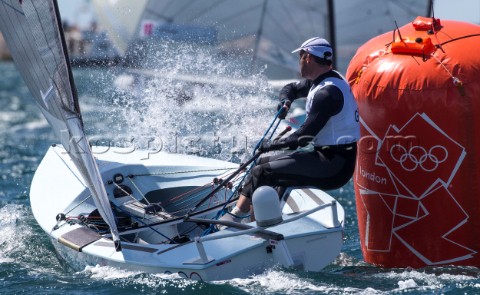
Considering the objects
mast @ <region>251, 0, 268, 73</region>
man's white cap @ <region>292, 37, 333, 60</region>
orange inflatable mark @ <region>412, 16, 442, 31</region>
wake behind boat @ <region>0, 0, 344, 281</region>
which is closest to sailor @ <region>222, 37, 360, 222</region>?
man's white cap @ <region>292, 37, 333, 60</region>

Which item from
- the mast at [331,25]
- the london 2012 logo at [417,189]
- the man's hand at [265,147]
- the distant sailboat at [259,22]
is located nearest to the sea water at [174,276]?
the london 2012 logo at [417,189]

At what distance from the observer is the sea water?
4051mm

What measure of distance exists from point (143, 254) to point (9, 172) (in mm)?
4927

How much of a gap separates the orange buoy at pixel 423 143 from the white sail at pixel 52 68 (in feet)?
4.86

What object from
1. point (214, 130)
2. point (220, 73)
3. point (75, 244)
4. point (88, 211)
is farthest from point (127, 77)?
point (75, 244)

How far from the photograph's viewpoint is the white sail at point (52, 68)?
4258mm

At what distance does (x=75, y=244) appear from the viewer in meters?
4.54

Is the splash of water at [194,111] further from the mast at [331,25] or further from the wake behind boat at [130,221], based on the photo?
the mast at [331,25]

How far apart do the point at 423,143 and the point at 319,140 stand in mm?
548

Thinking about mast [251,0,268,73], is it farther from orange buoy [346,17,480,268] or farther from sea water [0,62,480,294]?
orange buoy [346,17,480,268]

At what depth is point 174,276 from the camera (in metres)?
4.12

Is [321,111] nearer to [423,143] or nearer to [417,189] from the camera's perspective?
[423,143]

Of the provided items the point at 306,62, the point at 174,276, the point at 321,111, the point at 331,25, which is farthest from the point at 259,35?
the point at 174,276

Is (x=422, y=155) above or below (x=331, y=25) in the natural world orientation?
below
